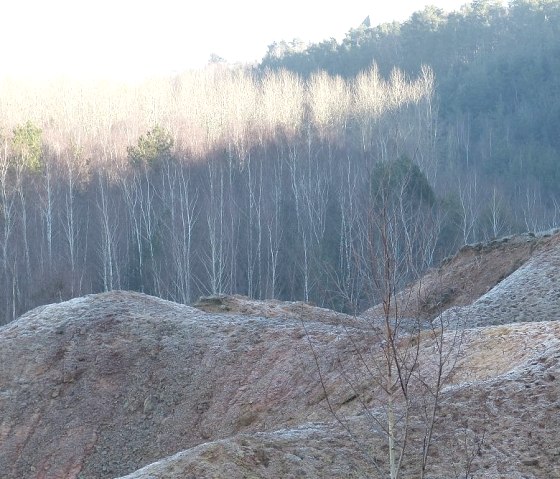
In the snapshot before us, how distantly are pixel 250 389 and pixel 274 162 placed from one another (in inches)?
1416

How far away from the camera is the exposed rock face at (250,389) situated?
950cm

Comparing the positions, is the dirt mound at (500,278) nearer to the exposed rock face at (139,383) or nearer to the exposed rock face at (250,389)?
the exposed rock face at (250,389)

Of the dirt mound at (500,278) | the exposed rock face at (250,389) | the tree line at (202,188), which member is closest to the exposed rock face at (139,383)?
the exposed rock face at (250,389)

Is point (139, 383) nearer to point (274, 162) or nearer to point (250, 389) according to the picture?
point (250, 389)

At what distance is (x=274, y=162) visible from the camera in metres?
51.2

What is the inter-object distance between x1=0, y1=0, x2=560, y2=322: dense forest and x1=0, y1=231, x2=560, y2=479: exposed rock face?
1152cm

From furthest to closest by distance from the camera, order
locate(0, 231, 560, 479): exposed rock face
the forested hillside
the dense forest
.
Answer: the forested hillside, the dense forest, locate(0, 231, 560, 479): exposed rock face

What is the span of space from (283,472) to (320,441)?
887 millimetres

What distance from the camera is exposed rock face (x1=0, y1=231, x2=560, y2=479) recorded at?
9500 millimetres

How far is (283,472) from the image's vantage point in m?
9.09

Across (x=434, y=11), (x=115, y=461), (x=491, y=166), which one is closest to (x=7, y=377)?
(x=115, y=461)

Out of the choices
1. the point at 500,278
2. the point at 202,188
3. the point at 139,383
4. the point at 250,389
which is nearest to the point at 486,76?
the point at 202,188

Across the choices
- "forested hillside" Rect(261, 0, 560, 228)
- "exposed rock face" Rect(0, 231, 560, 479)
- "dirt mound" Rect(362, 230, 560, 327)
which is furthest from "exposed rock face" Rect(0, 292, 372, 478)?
"forested hillside" Rect(261, 0, 560, 228)

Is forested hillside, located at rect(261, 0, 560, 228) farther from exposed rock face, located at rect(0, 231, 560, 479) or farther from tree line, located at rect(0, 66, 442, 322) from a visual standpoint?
exposed rock face, located at rect(0, 231, 560, 479)
